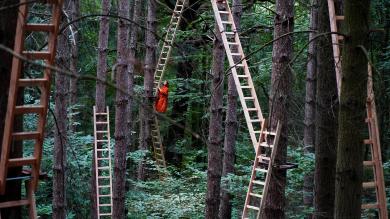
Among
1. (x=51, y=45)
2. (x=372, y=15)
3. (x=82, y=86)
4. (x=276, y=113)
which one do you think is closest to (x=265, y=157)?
(x=276, y=113)

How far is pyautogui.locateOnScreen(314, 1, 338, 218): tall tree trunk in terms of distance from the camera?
7348 millimetres

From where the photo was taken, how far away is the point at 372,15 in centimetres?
1151

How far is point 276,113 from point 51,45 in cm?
348

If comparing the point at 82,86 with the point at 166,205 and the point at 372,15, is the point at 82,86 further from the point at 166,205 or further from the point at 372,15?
the point at 372,15

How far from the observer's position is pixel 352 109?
4.55 metres

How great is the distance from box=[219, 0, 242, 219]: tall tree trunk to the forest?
4 cm

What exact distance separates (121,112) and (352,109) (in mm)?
6689

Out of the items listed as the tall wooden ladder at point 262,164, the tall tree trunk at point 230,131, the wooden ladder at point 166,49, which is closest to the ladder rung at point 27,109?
the tall wooden ladder at point 262,164

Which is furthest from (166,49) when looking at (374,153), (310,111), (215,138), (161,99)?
(374,153)

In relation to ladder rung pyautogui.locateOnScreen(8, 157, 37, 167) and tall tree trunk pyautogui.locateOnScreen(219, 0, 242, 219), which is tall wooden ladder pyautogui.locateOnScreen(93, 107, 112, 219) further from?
ladder rung pyautogui.locateOnScreen(8, 157, 37, 167)

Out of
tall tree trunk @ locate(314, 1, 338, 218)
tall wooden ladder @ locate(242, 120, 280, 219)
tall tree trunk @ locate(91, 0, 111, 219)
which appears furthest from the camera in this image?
tall tree trunk @ locate(91, 0, 111, 219)

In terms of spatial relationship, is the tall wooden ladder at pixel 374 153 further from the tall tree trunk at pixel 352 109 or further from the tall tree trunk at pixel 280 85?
the tall tree trunk at pixel 352 109

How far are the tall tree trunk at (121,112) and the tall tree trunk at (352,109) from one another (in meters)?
6.04

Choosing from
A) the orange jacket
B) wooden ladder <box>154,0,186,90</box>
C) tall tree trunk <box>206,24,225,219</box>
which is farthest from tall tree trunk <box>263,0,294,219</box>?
wooden ladder <box>154,0,186,90</box>
